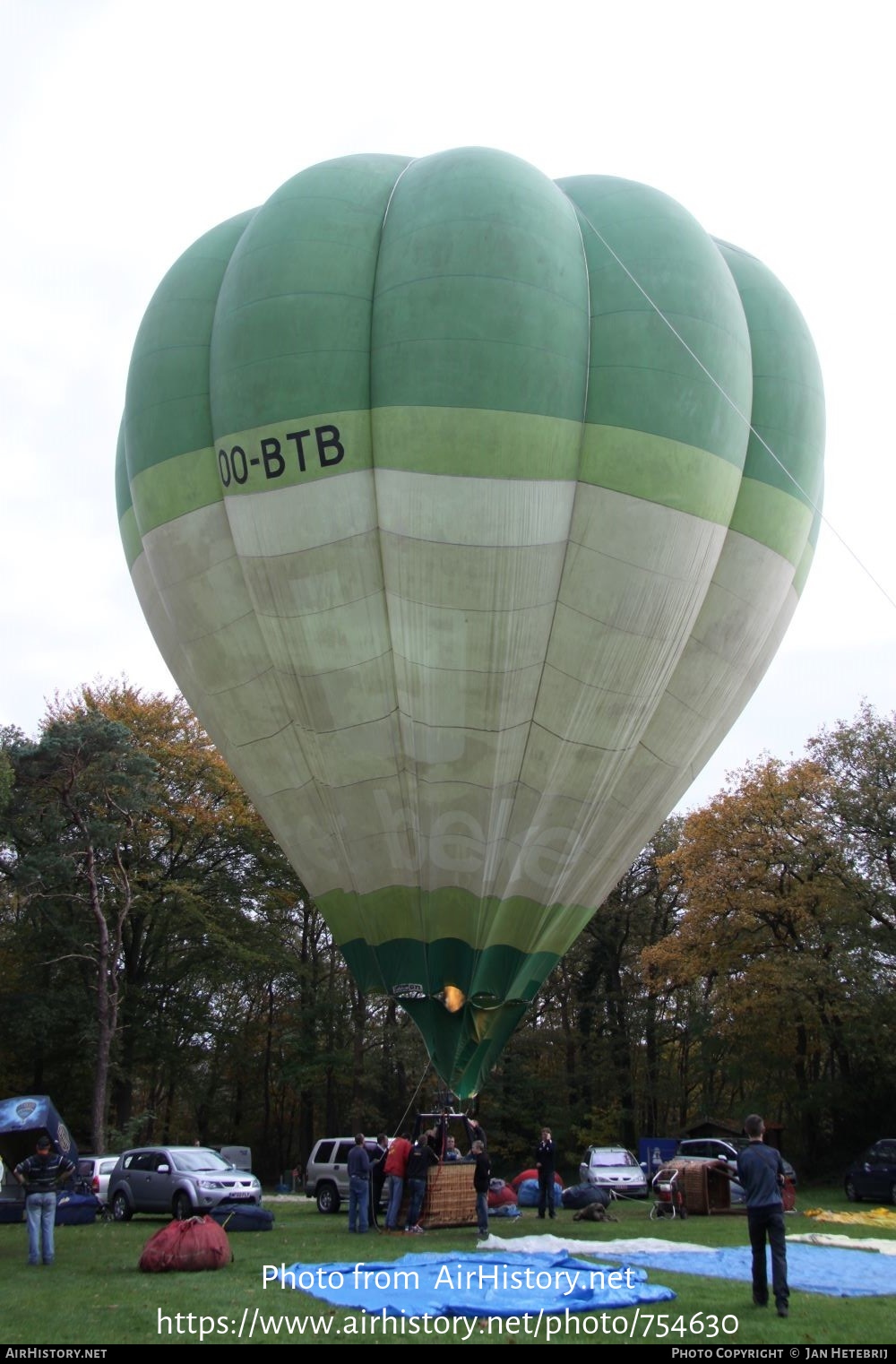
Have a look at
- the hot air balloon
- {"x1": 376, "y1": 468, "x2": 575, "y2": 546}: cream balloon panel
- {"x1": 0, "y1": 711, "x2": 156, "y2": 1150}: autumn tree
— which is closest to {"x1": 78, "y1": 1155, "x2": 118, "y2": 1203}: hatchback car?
{"x1": 0, "y1": 711, "x2": 156, "y2": 1150}: autumn tree

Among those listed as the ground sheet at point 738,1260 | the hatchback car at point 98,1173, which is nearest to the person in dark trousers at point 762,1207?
the ground sheet at point 738,1260

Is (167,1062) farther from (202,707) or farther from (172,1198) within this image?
(202,707)

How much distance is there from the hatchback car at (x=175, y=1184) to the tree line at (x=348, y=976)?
9.05 m

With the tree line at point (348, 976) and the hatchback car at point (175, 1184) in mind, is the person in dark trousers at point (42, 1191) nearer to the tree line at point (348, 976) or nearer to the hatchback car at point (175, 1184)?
the hatchback car at point (175, 1184)

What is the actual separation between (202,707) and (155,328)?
468 centimetres

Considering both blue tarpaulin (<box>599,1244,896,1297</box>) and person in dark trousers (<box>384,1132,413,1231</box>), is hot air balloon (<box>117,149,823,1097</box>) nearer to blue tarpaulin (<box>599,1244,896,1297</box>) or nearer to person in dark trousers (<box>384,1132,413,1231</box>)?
person in dark trousers (<box>384,1132,413,1231</box>)

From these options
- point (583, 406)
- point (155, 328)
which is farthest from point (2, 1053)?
point (583, 406)

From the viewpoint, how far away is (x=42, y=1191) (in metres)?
11.2

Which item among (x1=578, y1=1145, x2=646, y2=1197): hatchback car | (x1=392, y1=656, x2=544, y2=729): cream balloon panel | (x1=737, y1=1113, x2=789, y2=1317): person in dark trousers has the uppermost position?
(x1=392, y1=656, x2=544, y2=729): cream balloon panel

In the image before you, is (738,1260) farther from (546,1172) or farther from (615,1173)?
(615,1173)

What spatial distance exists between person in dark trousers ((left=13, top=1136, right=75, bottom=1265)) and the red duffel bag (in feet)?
4.50

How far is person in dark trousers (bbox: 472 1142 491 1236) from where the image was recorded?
12359mm

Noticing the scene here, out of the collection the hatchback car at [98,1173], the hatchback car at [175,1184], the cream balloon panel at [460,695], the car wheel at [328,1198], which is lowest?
the car wheel at [328,1198]

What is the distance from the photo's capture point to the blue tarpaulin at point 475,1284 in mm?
7883
